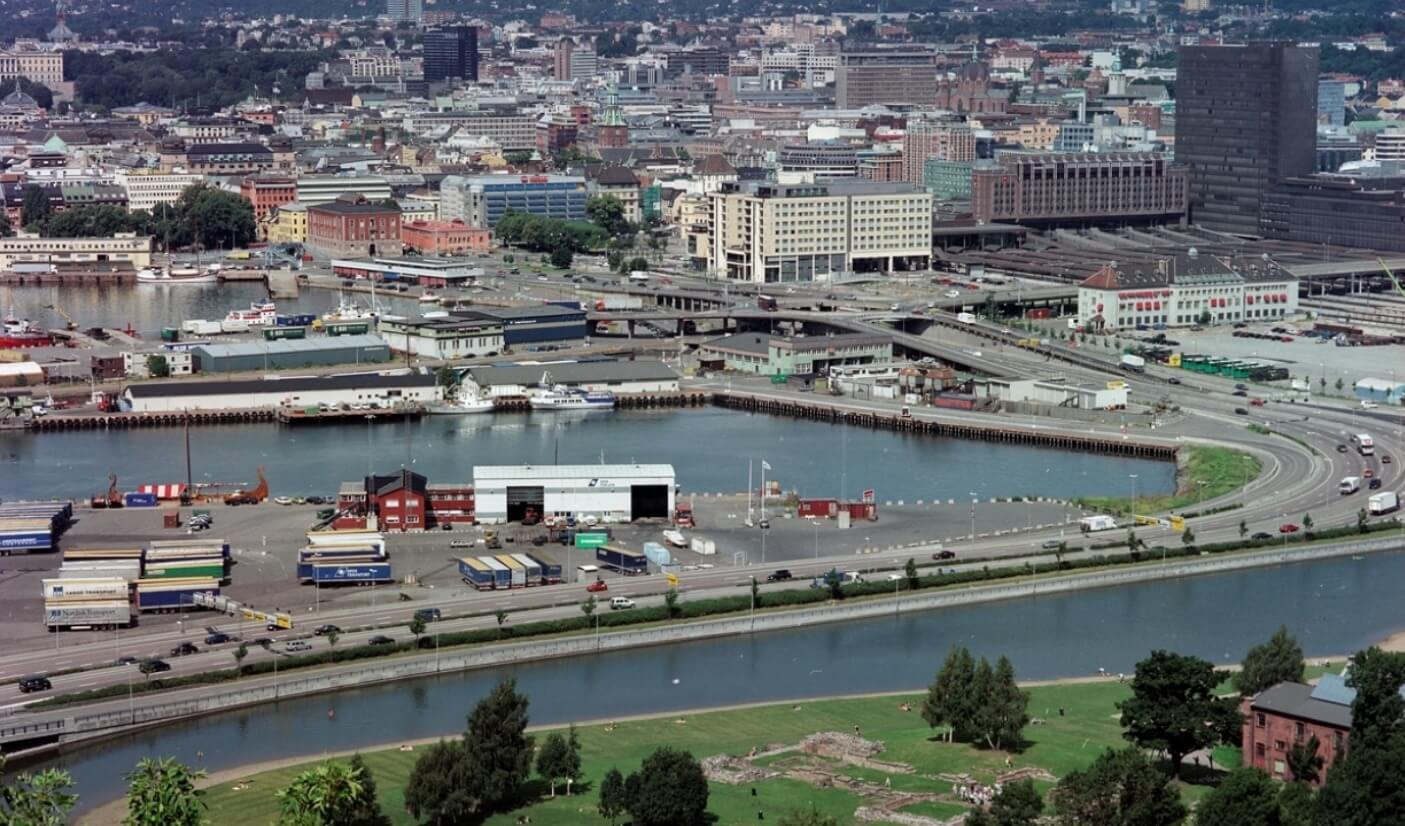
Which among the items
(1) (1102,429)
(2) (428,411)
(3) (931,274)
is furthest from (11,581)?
(3) (931,274)

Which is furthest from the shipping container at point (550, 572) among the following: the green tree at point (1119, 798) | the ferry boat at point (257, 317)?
the ferry boat at point (257, 317)

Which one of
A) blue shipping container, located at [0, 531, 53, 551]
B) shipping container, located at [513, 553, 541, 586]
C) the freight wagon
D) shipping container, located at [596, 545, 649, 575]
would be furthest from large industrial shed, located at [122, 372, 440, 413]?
the freight wagon

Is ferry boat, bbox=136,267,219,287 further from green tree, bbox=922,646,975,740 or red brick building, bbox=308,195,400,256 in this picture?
green tree, bbox=922,646,975,740

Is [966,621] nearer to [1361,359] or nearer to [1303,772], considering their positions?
[1303,772]

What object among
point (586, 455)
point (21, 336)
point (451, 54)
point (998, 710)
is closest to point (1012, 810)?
point (998, 710)

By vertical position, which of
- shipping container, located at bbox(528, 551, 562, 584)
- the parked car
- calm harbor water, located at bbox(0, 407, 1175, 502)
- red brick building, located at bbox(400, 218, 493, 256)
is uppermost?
red brick building, located at bbox(400, 218, 493, 256)

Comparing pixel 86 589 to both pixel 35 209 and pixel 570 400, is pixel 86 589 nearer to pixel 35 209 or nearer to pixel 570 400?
pixel 570 400

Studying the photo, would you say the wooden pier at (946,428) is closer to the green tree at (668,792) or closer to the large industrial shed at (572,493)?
the large industrial shed at (572,493)
